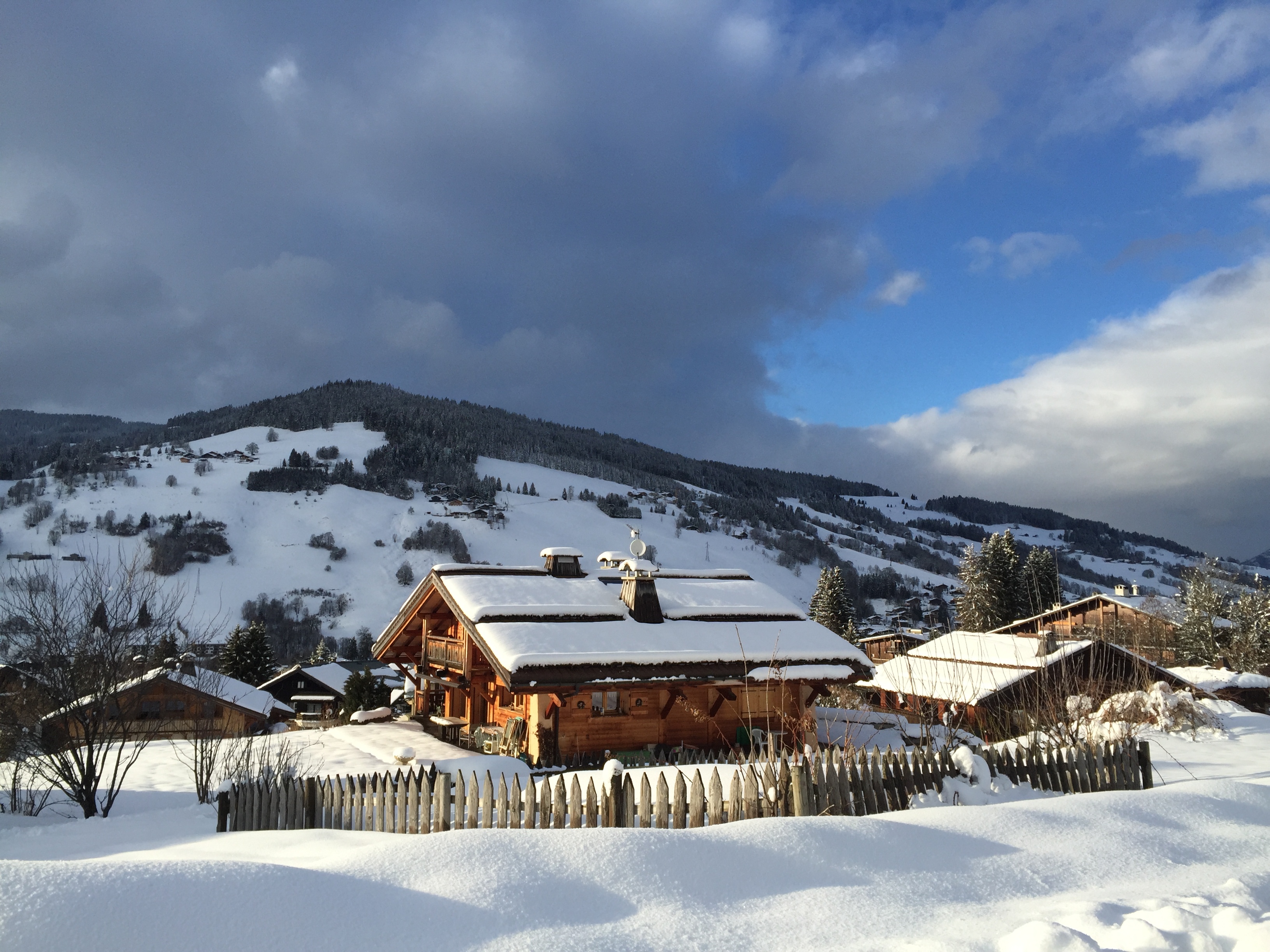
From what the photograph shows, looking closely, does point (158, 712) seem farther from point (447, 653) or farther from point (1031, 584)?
point (1031, 584)

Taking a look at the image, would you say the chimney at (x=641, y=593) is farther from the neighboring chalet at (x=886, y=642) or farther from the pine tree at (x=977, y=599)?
the pine tree at (x=977, y=599)

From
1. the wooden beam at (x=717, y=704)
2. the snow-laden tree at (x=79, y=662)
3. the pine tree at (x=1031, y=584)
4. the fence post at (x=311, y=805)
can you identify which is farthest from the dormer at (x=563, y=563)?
the pine tree at (x=1031, y=584)

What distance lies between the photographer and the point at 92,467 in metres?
122

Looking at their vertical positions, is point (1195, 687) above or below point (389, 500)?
below

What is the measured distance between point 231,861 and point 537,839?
79.3 inches

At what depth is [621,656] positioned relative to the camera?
19109 mm

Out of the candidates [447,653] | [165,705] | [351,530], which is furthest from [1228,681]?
[351,530]

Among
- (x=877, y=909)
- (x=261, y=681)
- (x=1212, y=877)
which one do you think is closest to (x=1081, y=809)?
(x=1212, y=877)

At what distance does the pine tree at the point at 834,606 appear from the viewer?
52.8 m

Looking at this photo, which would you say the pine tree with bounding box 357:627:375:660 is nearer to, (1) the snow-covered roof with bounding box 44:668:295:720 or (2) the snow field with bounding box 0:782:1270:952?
(1) the snow-covered roof with bounding box 44:668:295:720

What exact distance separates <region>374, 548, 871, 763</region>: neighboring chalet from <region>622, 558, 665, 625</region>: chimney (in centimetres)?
4

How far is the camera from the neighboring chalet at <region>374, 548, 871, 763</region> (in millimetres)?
18953

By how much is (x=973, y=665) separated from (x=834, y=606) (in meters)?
30.2

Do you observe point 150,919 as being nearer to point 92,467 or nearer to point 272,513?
point 272,513
